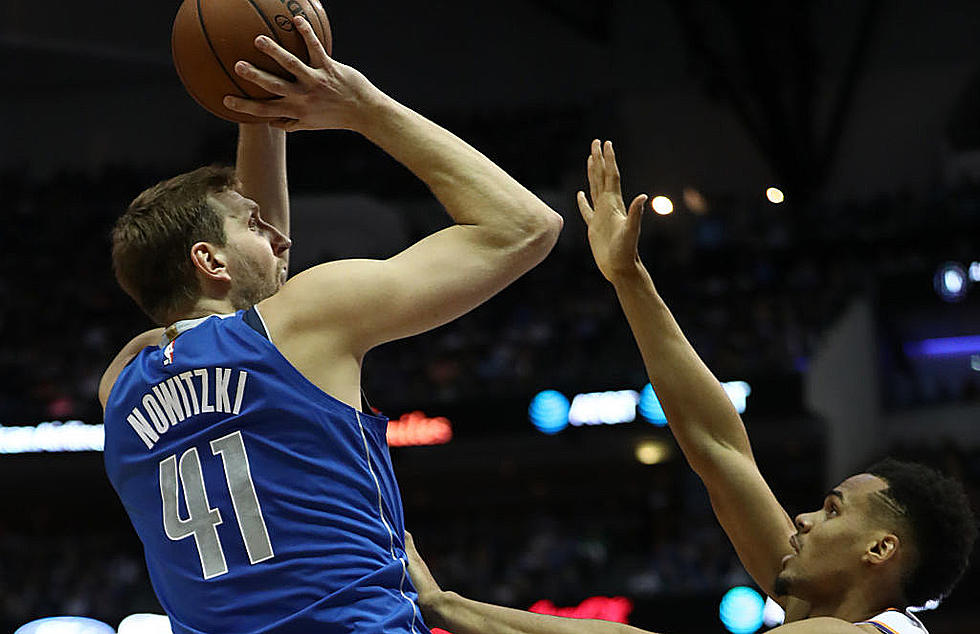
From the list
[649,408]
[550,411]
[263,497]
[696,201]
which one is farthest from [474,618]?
[696,201]

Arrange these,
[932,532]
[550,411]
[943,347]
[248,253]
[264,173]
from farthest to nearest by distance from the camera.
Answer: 1. [943,347]
2. [550,411]
3. [932,532]
4. [264,173]
5. [248,253]

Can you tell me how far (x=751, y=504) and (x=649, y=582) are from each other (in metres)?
10.0

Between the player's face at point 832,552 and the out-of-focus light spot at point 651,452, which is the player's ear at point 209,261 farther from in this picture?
the out-of-focus light spot at point 651,452

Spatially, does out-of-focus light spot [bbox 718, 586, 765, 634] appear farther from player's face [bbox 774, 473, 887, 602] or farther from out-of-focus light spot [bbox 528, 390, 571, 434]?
player's face [bbox 774, 473, 887, 602]

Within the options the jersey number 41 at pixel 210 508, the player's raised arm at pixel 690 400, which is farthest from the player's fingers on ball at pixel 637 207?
the jersey number 41 at pixel 210 508

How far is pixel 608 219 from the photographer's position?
292cm

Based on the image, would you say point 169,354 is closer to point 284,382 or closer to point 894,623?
point 284,382

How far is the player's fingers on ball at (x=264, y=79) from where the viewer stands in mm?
2043

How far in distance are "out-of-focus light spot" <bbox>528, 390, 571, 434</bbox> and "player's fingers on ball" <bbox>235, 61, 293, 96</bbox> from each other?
37.6 ft

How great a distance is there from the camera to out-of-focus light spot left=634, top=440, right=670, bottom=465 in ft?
47.5

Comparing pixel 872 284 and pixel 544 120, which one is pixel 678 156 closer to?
pixel 544 120

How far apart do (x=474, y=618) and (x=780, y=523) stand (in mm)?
1016

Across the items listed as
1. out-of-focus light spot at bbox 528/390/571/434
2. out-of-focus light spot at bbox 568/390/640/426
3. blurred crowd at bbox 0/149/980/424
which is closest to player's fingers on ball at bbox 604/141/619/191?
out-of-focus light spot at bbox 568/390/640/426

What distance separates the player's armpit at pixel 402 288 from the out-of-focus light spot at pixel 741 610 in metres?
9.32
